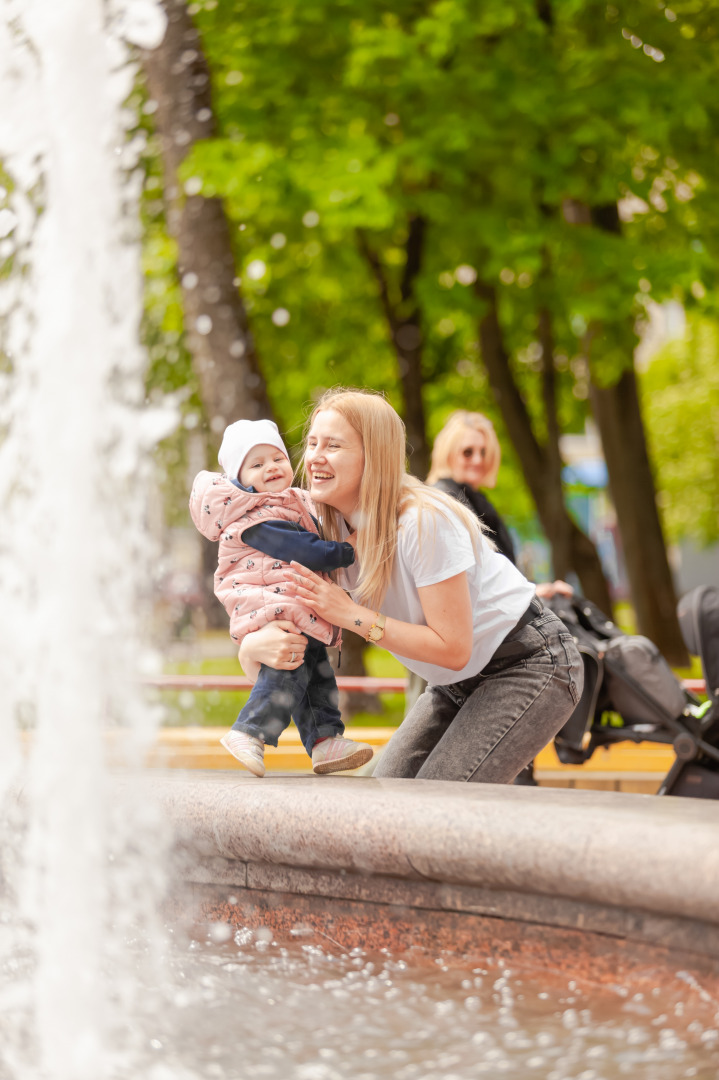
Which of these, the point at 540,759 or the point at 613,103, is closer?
the point at 540,759

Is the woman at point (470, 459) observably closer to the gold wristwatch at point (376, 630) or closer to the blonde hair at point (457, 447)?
the blonde hair at point (457, 447)

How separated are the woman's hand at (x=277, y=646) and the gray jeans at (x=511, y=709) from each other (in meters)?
0.51

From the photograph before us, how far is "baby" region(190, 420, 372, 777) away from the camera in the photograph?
360cm

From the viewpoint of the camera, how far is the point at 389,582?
3604mm

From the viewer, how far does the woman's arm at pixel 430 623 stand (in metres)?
3.48

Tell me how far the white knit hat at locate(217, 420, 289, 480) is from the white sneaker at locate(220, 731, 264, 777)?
29.2 inches

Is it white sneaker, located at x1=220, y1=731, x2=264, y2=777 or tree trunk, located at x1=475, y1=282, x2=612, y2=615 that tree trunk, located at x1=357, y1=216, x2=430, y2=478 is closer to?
tree trunk, located at x1=475, y1=282, x2=612, y2=615

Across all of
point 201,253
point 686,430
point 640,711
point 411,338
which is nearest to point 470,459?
point 640,711

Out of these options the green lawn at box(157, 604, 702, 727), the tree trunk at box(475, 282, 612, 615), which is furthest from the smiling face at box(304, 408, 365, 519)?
the tree trunk at box(475, 282, 612, 615)

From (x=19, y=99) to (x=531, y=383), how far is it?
47.2 ft

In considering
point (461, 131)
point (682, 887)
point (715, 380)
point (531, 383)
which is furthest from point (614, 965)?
point (715, 380)

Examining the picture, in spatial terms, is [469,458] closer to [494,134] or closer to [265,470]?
[265,470]

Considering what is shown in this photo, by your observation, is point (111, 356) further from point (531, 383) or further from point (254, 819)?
point (531, 383)

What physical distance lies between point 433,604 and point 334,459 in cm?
50
